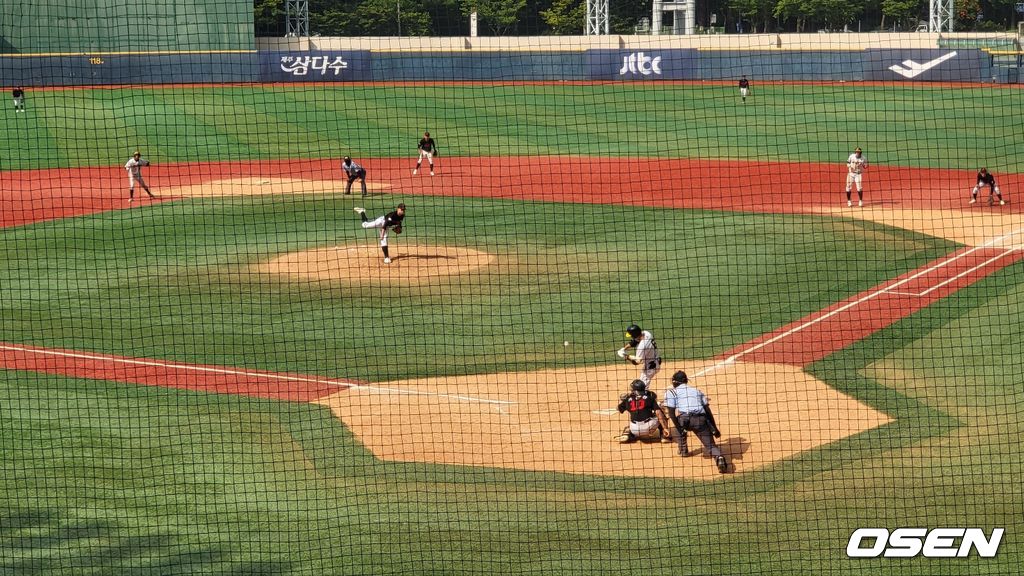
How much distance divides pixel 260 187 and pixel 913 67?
3609 centimetres

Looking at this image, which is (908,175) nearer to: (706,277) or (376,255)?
(706,277)

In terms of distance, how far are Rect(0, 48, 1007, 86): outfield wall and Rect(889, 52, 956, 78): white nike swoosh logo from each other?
47 mm

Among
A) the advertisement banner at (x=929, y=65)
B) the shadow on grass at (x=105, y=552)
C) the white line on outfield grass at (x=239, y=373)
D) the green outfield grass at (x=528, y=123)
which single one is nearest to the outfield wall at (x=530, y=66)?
the advertisement banner at (x=929, y=65)

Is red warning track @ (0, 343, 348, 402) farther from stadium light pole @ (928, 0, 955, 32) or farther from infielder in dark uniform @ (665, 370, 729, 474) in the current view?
stadium light pole @ (928, 0, 955, 32)

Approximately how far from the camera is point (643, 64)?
64312 millimetres

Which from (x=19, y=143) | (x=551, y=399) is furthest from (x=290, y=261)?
(x=19, y=143)

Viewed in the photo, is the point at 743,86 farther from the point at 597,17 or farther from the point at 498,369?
the point at 498,369

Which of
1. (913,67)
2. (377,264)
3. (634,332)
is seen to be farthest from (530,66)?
(634,332)

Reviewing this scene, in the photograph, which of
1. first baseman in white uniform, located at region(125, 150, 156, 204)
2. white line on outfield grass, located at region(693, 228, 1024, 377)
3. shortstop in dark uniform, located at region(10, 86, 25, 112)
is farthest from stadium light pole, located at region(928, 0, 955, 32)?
first baseman in white uniform, located at region(125, 150, 156, 204)

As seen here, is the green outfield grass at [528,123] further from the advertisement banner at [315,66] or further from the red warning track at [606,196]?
the red warning track at [606,196]

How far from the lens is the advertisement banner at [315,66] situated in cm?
6194

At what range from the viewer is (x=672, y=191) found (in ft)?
124

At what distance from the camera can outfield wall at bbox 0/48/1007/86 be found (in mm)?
58812

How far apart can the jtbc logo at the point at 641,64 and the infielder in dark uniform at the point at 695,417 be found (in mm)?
51146
